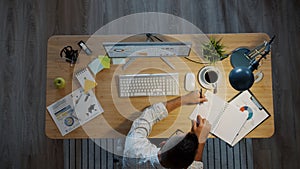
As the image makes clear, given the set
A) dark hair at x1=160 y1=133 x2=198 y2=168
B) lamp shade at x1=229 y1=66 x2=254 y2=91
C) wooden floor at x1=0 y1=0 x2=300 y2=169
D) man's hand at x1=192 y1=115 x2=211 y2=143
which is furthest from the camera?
wooden floor at x1=0 y1=0 x2=300 y2=169

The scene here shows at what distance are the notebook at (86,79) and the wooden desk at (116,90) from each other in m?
0.03

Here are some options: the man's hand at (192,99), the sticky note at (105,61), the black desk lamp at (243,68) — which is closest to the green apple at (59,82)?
the sticky note at (105,61)

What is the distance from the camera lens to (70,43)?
1.99 meters

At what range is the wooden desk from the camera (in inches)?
75.2

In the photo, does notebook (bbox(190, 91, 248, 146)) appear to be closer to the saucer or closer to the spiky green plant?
the saucer

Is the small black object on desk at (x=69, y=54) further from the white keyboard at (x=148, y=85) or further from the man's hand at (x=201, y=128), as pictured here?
the man's hand at (x=201, y=128)

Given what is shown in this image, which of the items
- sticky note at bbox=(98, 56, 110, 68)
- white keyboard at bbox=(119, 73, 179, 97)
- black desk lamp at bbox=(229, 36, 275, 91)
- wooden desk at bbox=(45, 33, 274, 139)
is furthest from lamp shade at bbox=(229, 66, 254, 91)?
sticky note at bbox=(98, 56, 110, 68)

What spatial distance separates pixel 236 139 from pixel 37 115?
1476mm

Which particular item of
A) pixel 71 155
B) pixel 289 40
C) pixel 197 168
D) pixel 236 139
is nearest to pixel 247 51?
pixel 236 139

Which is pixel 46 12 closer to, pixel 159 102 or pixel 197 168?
pixel 159 102

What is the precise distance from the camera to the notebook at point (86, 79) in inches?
77.1

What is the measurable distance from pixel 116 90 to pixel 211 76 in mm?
545

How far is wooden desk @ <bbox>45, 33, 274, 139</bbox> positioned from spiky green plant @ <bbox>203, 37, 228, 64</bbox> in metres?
0.03

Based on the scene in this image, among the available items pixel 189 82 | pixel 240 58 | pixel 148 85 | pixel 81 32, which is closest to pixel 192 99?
pixel 189 82
